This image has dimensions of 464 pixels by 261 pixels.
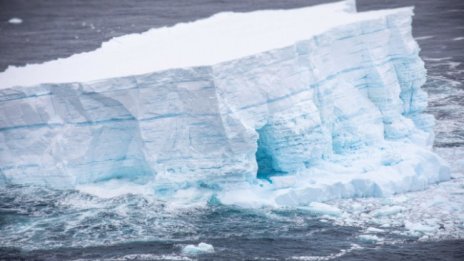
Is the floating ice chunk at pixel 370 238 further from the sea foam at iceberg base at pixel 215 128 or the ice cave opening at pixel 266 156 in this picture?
the ice cave opening at pixel 266 156

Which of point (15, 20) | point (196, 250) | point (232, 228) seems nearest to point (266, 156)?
point (232, 228)

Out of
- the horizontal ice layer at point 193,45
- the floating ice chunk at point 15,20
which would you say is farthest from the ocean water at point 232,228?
the floating ice chunk at point 15,20

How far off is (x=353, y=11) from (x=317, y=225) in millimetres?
8076

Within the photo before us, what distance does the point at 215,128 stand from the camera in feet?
52.3

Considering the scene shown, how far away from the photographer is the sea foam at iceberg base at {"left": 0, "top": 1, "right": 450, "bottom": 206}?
16016 mm

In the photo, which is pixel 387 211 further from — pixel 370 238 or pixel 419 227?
pixel 370 238

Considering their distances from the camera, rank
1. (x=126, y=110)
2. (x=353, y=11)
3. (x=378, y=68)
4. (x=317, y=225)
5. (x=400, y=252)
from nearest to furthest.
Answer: (x=400, y=252), (x=317, y=225), (x=126, y=110), (x=378, y=68), (x=353, y=11)

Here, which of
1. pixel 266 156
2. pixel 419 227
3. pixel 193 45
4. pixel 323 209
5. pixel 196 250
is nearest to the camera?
pixel 196 250

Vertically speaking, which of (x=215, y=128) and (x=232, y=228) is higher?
(x=215, y=128)

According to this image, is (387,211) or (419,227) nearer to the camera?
(419,227)

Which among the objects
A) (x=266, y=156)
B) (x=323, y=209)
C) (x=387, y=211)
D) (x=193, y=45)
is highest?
(x=193, y=45)

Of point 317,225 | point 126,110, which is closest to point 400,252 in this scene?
point 317,225

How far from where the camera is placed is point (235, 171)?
15.9m

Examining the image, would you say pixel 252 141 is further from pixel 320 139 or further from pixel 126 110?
pixel 126 110
